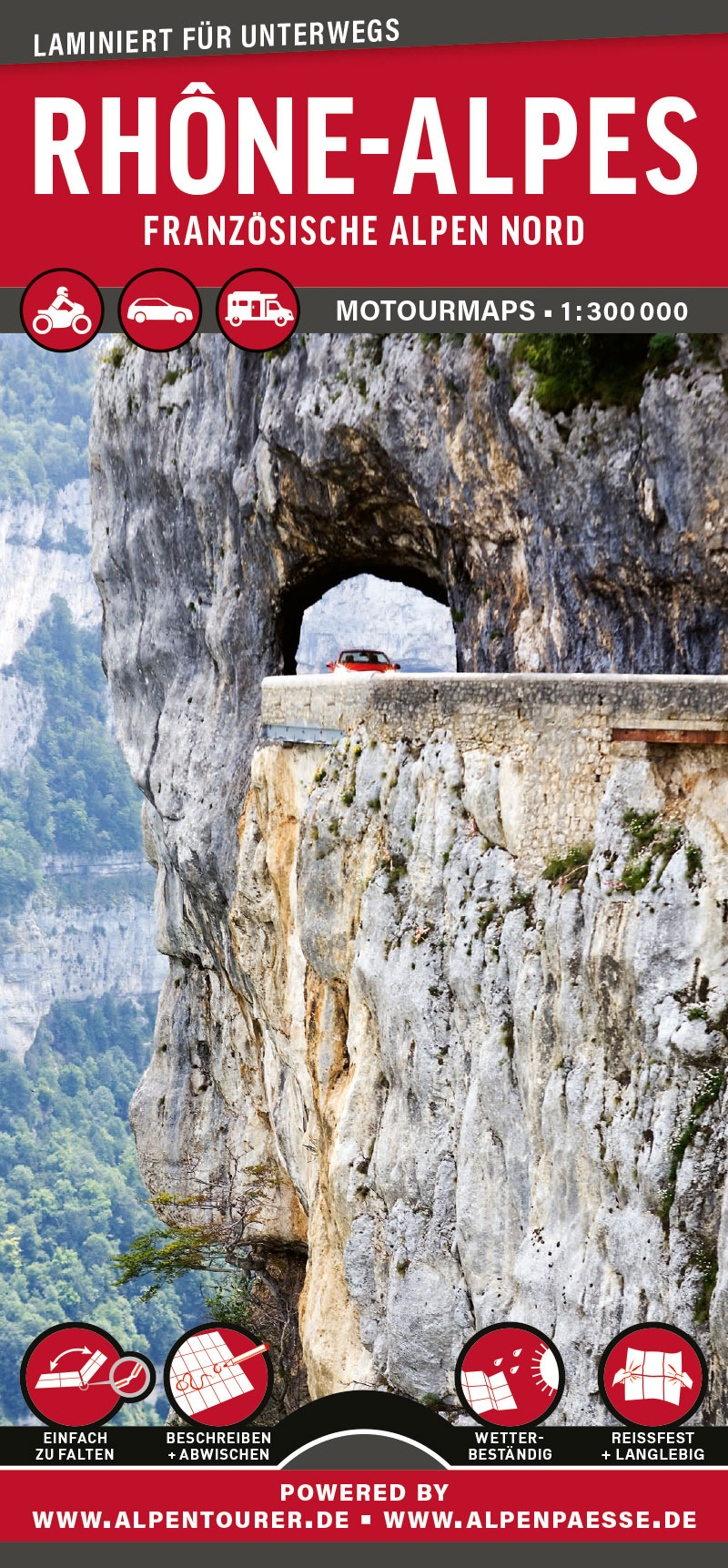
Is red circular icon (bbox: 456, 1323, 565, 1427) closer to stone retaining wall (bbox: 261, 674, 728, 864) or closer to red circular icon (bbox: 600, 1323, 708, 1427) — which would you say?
red circular icon (bbox: 600, 1323, 708, 1427)

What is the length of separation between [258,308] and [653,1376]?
982 centimetres

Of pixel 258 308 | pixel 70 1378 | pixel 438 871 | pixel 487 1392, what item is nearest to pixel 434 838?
pixel 438 871

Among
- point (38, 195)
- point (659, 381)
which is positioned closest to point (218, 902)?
point (659, 381)

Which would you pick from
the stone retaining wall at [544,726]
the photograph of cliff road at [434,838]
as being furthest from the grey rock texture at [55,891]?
the stone retaining wall at [544,726]

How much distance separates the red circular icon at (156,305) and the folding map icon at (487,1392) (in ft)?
30.6

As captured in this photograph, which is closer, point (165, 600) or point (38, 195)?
point (38, 195)

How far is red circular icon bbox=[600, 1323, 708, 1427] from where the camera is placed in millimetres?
13234

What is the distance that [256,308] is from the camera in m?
16.0

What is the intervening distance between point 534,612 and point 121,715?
15.3 m

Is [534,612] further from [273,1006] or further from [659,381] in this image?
[273,1006]

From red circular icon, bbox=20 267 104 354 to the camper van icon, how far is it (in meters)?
1.21

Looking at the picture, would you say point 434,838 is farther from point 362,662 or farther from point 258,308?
point 362,662

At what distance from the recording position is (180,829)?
32469mm

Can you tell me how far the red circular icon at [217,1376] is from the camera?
14564mm
